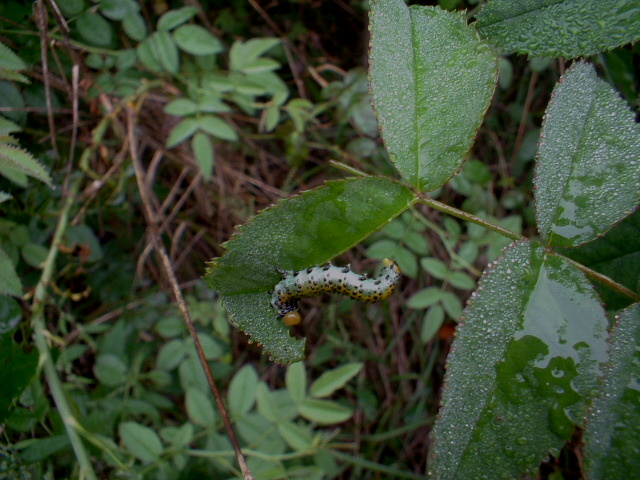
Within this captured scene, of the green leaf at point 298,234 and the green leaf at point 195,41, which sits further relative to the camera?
the green leaf at point 195,41

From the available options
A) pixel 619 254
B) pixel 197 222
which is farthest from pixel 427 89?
pixel 197 222

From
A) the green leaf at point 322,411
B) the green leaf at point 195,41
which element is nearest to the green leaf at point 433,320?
the green leaf at point 322,411

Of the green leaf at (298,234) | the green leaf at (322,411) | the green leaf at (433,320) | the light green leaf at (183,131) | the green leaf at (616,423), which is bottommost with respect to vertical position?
the green leaf at (322,411)

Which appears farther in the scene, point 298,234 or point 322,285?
point 322,285

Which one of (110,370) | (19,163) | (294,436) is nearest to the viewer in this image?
(19,163)

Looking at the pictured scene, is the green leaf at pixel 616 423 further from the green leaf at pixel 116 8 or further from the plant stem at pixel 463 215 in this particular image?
the green leaf at pixel 116 8

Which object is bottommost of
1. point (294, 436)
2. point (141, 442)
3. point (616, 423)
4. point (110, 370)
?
point (294, 436)

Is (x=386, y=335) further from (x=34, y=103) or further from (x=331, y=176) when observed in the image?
(x=34, y=103)

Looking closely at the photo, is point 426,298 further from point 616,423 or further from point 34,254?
point 34,254

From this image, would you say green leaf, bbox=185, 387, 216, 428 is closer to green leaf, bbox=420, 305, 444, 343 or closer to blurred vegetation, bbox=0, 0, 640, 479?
blurred vegetation, bbox=0, 0, 640, 479
